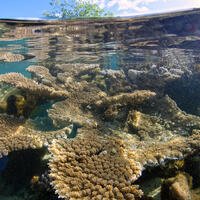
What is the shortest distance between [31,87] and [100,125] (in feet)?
7.83

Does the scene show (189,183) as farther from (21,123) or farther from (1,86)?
(1,86)

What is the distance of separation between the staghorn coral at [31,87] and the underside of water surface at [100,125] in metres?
0.03

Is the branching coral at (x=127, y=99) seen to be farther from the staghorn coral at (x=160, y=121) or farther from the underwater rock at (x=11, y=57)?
the underwater rock at (x=11, y=57)

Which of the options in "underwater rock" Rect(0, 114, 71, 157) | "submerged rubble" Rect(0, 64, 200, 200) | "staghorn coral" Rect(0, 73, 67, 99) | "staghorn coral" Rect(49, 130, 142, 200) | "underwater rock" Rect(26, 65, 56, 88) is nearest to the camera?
"staghorn coral" Rect(49, 130, 142, 200)

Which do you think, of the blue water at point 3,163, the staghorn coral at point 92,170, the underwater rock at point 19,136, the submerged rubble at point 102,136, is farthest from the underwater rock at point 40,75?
the staghorn coral at point 92,170

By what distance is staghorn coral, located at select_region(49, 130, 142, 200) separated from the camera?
405 cm

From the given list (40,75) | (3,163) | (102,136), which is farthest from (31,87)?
(102,136)

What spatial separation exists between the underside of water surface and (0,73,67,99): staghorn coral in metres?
0.03

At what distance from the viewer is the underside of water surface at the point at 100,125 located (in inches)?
179

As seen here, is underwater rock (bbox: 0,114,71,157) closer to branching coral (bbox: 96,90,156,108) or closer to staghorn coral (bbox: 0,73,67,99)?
staghorn coral (bbox: 0,73,67,99)

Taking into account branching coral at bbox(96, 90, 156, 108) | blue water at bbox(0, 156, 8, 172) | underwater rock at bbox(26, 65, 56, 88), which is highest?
underwater rock at bbox(26, 65, 56, 88)

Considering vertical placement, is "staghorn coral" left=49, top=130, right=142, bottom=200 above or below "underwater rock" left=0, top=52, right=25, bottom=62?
below

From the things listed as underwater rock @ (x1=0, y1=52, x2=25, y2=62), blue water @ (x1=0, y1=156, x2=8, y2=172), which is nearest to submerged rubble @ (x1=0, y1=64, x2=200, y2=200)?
blue water @ (x1=0, y1=156, x2=8, y2=172)

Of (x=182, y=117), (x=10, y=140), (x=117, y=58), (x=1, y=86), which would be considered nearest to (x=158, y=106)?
(x=182, y=117)
